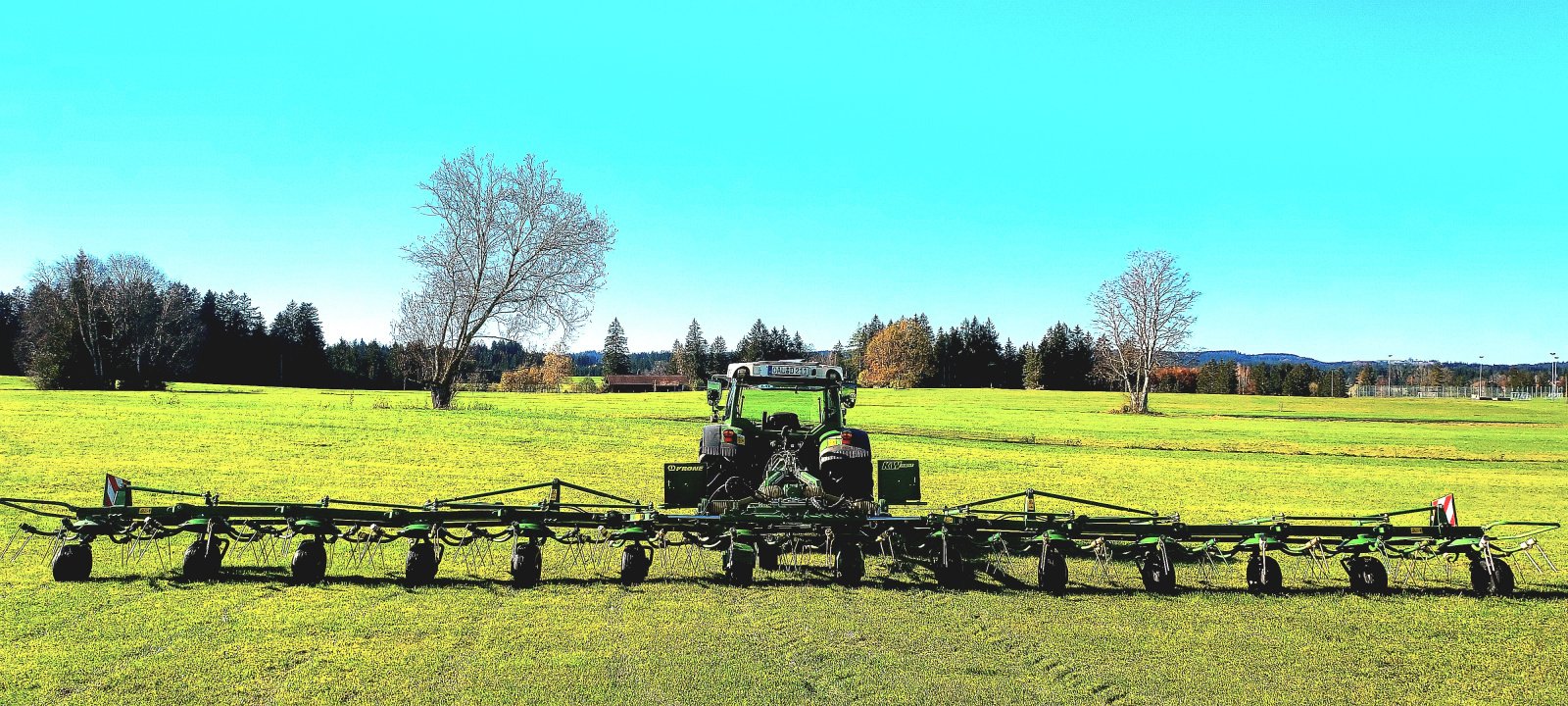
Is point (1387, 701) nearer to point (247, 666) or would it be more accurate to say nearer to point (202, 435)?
point (247, 666)

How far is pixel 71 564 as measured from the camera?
8352 mm

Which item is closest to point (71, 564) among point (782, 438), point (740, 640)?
point (740, 640)

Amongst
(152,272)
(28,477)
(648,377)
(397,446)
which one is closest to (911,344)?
(648,377)

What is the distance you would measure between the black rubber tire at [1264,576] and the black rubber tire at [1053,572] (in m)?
2.04

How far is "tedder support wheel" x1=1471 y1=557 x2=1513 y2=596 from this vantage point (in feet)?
29.2

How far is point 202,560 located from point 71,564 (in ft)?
A: 3.81

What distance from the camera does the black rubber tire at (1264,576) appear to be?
352 inches

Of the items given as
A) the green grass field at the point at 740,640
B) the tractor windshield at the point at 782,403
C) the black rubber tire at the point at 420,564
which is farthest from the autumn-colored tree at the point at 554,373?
the black rubber tire at the point at 420,564

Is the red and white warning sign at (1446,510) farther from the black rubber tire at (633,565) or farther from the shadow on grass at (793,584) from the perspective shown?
the black rubber tire at (633,565)

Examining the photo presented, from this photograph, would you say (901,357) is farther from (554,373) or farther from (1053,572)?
(1053,572)

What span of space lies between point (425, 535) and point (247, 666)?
8.33 feet

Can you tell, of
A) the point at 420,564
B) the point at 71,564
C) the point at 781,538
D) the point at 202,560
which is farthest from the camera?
A: the point at 781,538

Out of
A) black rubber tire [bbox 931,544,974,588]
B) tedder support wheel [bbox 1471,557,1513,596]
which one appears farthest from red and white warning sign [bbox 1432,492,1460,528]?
black rubber tire [bbox 931,544,974,588]

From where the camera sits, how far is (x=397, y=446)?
24.1m
